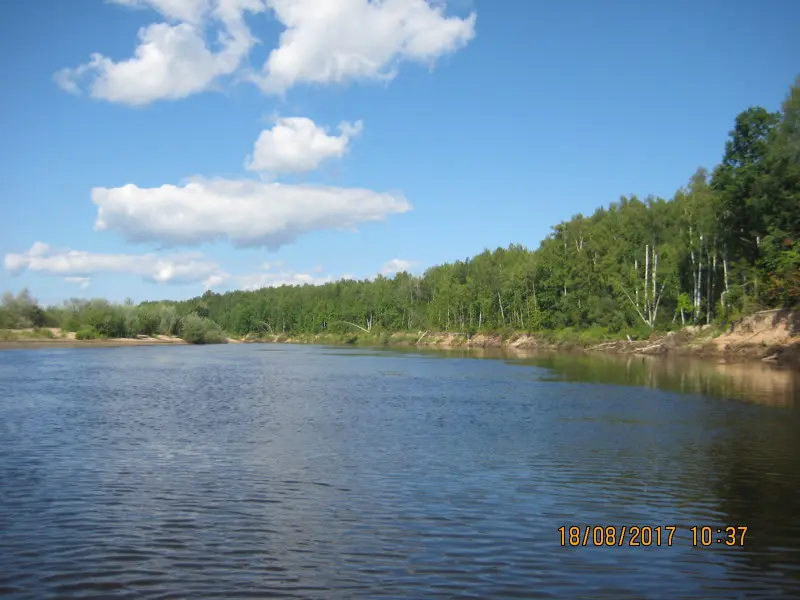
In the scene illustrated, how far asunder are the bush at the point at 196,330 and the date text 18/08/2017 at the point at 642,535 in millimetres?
137138

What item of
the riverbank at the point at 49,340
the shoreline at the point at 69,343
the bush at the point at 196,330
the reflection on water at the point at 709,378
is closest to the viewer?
the reflection on water at the point at 709,378

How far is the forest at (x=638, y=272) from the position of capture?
5809 cm

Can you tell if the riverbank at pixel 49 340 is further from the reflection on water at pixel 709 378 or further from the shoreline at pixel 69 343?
the reflection on water at pixel 709 378

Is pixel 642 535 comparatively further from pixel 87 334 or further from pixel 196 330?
pixel 196 330

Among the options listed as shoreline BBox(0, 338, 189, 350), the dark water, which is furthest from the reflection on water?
shoreline BBox(0, 338, 189, 350)

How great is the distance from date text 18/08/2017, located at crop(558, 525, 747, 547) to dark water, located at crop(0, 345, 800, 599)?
0.63ft

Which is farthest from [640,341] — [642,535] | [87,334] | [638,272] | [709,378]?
[87,334]

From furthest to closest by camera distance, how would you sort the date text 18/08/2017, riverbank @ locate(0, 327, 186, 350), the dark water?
riverbank @ locate(0, 327, 186, 350) → the date text 18/08/2017 → the dark water

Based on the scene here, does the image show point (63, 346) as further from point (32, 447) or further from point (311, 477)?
point (311, 477)

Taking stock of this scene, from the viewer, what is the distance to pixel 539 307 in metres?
116

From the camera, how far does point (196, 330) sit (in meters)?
143

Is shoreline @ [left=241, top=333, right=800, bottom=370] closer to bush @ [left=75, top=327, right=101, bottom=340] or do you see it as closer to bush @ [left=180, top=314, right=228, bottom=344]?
bush @ [left=180, top=314, right=228, bottom=344]

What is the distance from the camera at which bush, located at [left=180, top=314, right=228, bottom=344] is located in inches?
5522

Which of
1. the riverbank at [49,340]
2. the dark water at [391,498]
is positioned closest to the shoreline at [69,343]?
the riverbank at [49,340]
